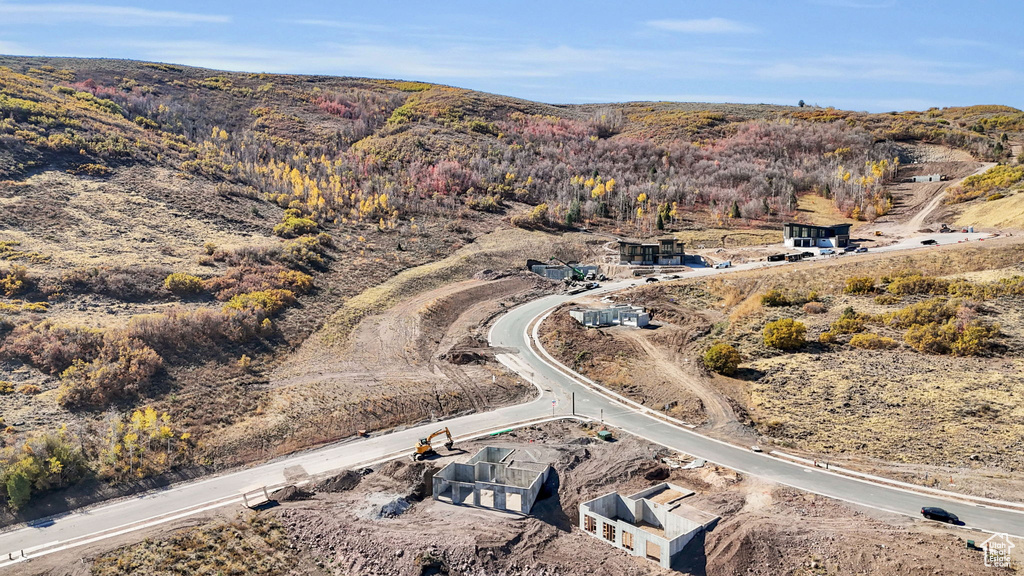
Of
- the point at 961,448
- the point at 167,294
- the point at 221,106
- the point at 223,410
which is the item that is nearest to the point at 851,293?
the point at 961,448

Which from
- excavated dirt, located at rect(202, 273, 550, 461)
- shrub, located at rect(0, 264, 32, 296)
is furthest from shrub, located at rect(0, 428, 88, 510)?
shrub, located at rect(0, 264, 32, 296)

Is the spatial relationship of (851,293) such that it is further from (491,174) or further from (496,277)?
(491,174)

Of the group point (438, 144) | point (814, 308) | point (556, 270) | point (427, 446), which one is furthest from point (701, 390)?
point (438, 144)

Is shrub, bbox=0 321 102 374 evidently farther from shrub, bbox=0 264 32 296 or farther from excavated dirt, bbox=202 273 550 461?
excavated dirt, bbox=202 273 550 461

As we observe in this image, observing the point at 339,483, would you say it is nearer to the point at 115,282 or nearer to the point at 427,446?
the point at 427,446

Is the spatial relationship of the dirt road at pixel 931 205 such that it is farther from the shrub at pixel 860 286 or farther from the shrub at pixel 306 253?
the shrub at pixel 306 253
